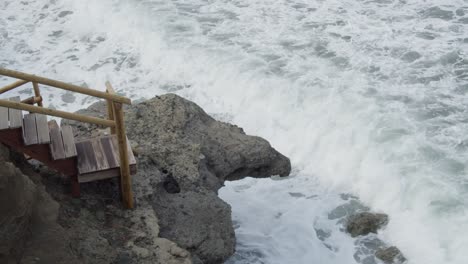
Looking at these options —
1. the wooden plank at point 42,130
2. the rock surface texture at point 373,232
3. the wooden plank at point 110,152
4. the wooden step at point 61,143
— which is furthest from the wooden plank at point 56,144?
Answer: the rock surface texture at point 373,232

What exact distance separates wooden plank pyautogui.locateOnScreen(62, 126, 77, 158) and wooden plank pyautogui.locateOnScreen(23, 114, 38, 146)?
308 millimetres

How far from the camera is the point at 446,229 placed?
8.64m

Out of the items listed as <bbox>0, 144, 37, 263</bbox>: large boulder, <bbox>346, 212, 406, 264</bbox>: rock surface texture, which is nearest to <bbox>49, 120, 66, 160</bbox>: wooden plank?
<bbox>0, 144, 37, 263</bbox>: large boulder

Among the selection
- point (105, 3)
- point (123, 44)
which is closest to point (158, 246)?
point (123, 44)

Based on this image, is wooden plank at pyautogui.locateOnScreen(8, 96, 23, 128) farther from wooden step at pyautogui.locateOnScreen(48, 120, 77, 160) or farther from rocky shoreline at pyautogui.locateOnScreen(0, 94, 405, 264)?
wooden step at pyautogui.locateOnScreen(48, 120, 77, 160)

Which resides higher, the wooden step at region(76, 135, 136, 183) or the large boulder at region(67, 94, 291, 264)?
the wooden step at region(76, 135, 136, 183)

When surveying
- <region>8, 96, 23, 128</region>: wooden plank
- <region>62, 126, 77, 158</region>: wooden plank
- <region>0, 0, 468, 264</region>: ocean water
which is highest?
<region>8, 96, 23, 128</region>: wooden plank

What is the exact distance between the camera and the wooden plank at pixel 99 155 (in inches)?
227

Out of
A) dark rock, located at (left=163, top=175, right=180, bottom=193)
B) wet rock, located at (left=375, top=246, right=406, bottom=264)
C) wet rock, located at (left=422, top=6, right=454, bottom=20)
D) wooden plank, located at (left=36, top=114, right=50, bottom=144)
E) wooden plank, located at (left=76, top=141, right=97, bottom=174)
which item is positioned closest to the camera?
wooden plank, located at (left=36, top=114, right=50, bottom=144)

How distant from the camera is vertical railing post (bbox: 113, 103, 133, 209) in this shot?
5.51 meters

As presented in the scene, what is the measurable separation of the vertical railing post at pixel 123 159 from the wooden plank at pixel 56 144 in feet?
1.79

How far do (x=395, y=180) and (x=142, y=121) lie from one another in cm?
444

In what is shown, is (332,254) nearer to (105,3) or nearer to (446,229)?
(446,229)

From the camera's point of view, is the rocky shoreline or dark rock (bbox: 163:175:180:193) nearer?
the rocky shoreline
